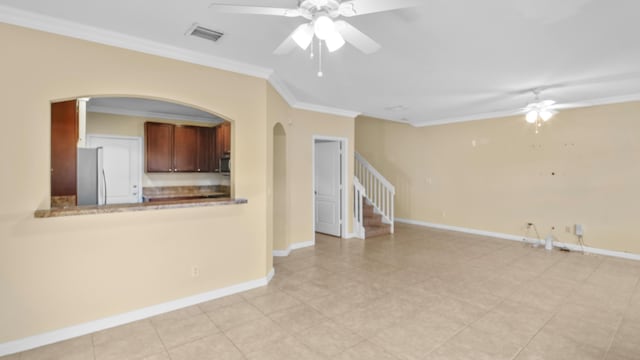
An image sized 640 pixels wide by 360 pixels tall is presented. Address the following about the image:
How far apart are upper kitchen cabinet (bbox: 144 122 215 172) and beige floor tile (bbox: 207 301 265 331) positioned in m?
3.83

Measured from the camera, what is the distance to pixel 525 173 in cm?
635

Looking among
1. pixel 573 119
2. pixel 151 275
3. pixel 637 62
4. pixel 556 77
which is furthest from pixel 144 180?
pixel 573 119

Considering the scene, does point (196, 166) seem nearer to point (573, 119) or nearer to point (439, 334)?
point (439, 334)

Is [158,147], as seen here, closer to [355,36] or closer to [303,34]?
[303,34]

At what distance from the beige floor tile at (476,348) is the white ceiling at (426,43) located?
276 centimetres

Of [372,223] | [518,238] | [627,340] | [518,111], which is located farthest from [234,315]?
[518,111]

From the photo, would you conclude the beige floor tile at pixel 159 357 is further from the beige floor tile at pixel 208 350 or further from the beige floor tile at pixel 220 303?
the beige floor tile at pixel 220 303

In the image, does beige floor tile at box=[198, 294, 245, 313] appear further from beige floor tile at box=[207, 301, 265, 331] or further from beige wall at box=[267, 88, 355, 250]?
beige wall at box=[267, 88, 355, 250]

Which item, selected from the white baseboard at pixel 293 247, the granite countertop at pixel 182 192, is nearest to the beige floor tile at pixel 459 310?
the white baseboard at pixel 293 247

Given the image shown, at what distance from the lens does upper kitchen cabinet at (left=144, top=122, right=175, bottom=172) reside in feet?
19.7

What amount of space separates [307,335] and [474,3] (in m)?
3.07

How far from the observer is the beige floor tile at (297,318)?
2.98 m

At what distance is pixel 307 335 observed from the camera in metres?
2.84

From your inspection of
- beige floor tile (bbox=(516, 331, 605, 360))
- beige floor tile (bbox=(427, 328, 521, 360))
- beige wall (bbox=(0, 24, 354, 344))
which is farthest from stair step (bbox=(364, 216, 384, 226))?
beige floor tile (bbox=(516, 331, 605, 360))
